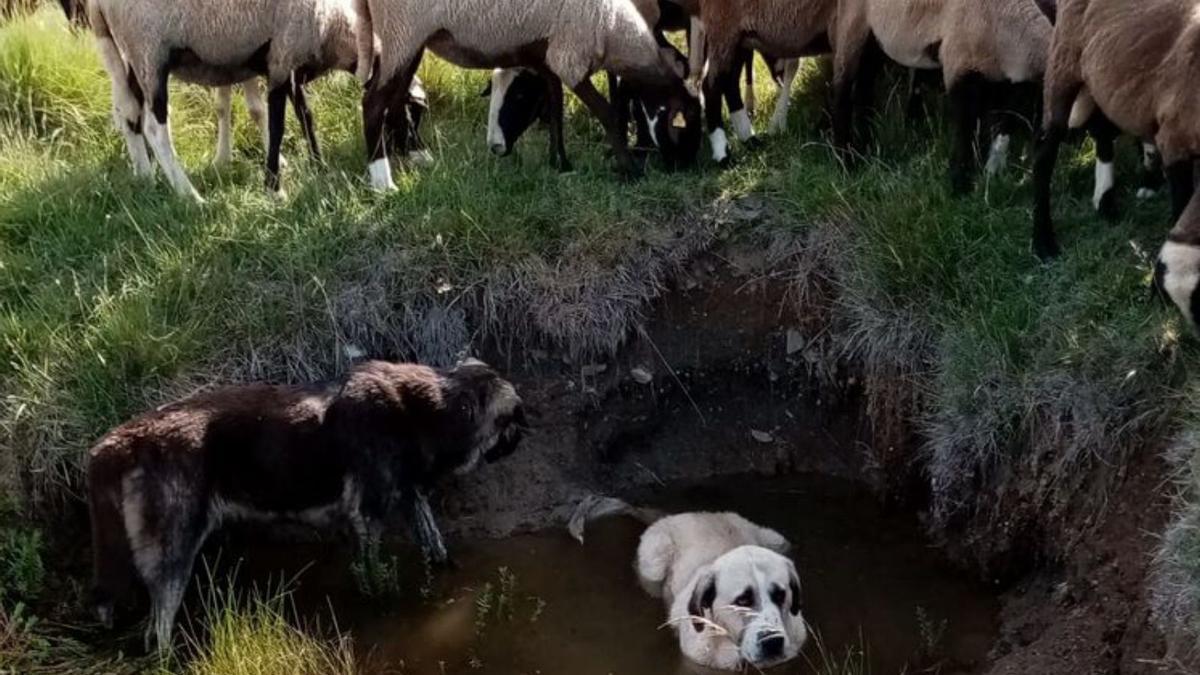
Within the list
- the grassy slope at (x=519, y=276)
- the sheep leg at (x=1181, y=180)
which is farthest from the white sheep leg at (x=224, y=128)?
the sheep leg at (x=1181, y=180)

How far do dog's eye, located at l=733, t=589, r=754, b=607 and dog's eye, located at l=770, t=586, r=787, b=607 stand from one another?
0.25ft

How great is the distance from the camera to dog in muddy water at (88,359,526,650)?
5289mm

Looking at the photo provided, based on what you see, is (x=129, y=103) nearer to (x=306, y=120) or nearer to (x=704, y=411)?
(x=306, y=120)

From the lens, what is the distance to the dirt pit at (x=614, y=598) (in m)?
5.29

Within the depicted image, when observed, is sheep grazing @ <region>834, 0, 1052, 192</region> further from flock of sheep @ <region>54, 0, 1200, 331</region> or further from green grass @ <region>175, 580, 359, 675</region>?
green grass @ <region>175, 580, 359, 675</region>

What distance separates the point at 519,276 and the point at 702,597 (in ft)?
6.21

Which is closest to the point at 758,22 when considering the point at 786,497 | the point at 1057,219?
the point at 1057,219

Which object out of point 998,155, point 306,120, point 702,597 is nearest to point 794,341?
point 998,155

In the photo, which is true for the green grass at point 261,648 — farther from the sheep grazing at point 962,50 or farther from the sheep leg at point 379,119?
the sheep grazing at point 962,50

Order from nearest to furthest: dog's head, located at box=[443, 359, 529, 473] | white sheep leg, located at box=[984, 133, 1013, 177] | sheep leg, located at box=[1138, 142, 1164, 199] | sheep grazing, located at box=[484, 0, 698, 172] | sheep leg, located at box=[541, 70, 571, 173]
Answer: dog's head, located at box=[443, 359, 529, 473]
sheep leg, located at box=[1138, 142, 1164, 199]
white sheep leg, located at box=[984, 133, 1013, 177]
sheep leg, located at box=[541, 70, 571, 173]
sheep grazing, located at box=[484, 0, 698, 172]

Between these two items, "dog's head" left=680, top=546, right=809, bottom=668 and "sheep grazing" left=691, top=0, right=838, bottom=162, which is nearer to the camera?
"dog's head" left=680, top=546, right=809, bottom=668

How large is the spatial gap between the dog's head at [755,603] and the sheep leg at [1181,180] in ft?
6.61

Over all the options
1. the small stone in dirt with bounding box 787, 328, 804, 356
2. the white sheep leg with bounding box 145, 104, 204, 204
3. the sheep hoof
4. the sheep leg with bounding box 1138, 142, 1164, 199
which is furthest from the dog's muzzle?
the white sheep leg with bounding box 145, 104, 204, 204

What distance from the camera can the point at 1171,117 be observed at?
543cm
